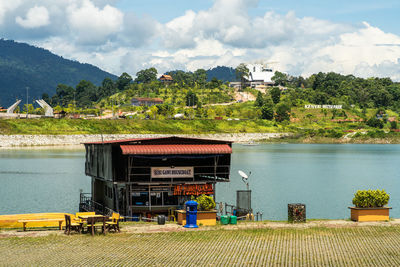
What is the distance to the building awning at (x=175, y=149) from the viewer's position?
40.2m

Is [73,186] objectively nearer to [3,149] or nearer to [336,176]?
[336,176]

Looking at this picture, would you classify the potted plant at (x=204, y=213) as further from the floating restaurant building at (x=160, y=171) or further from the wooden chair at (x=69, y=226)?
the floating restaurant building at (x=160, y=171)

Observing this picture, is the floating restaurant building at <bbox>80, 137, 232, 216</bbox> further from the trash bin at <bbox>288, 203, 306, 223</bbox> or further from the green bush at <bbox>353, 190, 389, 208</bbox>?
the green bush at <bbox>353, 190, 389, 208</bbox>

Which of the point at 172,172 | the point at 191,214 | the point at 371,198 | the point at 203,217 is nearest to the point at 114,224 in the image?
the point at 191,214

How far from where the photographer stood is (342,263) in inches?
987

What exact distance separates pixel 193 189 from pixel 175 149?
3.80 meters

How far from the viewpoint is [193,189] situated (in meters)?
43.1

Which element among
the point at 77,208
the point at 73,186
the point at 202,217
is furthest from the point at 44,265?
the point at 73,186

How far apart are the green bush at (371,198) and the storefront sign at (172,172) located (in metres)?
13.4

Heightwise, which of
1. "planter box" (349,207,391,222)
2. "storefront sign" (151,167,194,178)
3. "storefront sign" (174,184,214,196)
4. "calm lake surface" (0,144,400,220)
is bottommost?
"calm lake surface" (0,144,400,220)

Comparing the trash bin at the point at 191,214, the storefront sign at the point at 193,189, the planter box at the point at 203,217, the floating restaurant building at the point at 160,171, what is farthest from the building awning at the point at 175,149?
Answer: the trash bin at the point at 191,214

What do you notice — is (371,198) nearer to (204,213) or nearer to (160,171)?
(204,213)

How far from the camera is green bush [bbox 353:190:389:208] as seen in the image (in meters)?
35.2

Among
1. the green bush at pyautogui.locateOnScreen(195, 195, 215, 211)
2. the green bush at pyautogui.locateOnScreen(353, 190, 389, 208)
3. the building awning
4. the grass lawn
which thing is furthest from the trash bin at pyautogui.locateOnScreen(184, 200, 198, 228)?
the green bush at pyautogui.locateOnScreen(353, 190, 389, 208)
